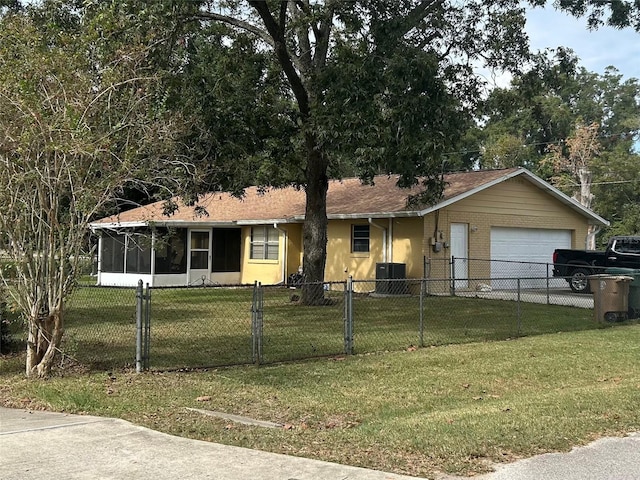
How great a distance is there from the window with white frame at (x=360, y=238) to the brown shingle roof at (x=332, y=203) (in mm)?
739

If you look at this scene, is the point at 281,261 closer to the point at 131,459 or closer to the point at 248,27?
the point at 248,27

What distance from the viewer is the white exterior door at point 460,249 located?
22.6m

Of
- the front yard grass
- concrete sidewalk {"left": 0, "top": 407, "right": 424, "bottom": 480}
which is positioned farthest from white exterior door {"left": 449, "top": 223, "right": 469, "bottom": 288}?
concrete sidewalk {"left": 0, "top": 407, "right": 424, "bottom": 480}

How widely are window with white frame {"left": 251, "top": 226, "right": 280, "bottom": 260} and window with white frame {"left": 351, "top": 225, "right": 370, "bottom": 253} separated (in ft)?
11.3

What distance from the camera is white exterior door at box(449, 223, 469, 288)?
2258 centimetres

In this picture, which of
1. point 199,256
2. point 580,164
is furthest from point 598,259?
point 580,164

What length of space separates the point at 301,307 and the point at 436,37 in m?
7.52

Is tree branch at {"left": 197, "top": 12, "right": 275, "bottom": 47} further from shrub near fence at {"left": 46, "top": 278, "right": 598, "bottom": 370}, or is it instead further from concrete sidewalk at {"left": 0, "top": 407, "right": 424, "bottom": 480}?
concrete sidewalk at {"left": 0, "top": 407, "right": 424, "bottom": 480}

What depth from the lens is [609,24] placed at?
17031mm

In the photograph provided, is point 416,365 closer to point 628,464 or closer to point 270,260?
point 628,464

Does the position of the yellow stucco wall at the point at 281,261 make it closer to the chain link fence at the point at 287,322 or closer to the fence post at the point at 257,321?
the chain link fence at the point at 287,322

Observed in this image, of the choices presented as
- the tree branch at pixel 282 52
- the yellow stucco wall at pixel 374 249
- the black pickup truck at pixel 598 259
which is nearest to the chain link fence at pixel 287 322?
the yellow stucco wall at pixel 374 249

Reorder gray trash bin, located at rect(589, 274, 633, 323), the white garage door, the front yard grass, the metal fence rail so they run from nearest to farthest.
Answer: the front yard grass → the metal fence rail → gray trash bin, located at rect(589, 274, 633, 323) → the white garage door

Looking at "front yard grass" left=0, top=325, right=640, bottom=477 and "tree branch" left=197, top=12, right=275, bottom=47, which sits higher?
"tree branch" left=197, top=12, right=275, bottom=47
